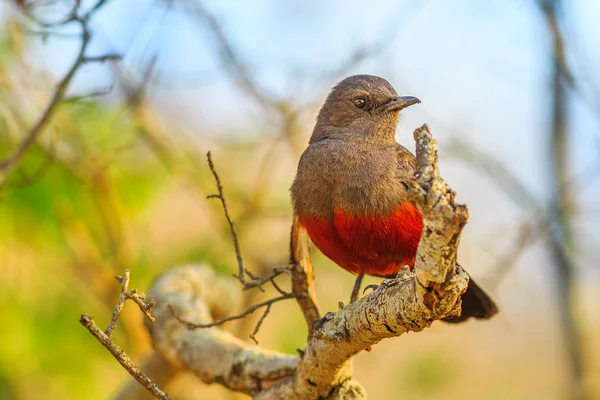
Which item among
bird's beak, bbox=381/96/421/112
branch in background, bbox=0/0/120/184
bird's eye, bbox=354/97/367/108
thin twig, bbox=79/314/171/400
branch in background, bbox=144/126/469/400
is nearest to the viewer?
thin twig, bbox=79/314/171/400

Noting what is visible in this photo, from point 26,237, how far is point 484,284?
3.93 metres

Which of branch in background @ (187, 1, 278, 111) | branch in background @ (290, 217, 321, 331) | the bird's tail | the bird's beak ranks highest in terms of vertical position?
branch in background @ (187, 1, 278, 111)

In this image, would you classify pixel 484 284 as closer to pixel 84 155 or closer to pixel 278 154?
pixel 278 154

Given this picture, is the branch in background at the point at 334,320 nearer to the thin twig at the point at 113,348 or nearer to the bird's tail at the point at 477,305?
the bird's tail at the point at 477,305

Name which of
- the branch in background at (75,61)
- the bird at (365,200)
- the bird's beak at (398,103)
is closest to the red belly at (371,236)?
the bird at (365,200)

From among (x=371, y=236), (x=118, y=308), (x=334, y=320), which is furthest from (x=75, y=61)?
(x=118, y=308)

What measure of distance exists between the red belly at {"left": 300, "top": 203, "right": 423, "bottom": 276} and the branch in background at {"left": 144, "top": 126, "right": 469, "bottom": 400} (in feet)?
1.17

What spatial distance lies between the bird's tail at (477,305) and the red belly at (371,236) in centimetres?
34

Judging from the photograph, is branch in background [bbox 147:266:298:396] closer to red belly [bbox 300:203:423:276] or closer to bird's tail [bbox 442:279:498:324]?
red belly [bbox 300:203:423:276]

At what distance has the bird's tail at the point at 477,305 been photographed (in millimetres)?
3818

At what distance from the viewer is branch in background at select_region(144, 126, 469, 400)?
7.61 ft

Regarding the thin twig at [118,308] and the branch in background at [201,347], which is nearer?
the thin twig at [118,308]

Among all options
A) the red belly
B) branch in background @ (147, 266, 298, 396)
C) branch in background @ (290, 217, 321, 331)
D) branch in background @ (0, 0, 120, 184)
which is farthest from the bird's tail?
branch in background @ (0, 0, 120, 184)

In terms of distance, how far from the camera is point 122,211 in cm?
687
